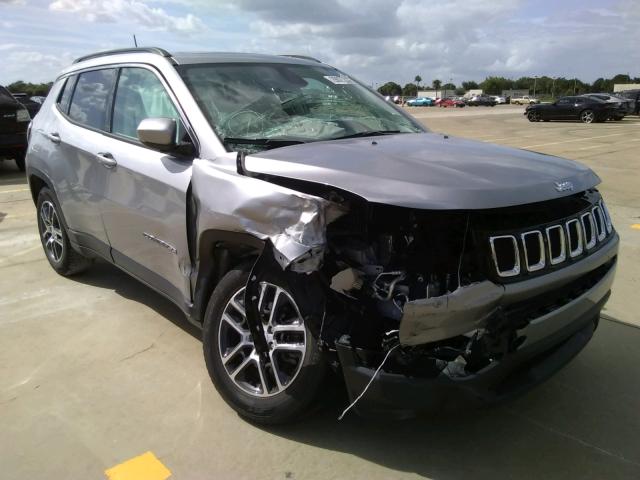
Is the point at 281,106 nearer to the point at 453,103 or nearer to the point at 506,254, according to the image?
the point at 506,254

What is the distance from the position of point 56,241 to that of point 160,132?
8.86 feet

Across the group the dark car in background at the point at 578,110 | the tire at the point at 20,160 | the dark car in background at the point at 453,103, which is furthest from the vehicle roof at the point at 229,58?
the dark car in background at the point at 453,103

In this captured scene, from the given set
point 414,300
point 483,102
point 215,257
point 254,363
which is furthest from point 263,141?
point 483,102

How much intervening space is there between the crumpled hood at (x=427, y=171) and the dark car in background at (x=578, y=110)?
1106 inches

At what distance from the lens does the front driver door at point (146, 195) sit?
128 inches

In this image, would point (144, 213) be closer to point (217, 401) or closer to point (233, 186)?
point (233, 186)

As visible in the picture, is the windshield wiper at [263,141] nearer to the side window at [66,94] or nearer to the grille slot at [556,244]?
the grille slot at [556,244]

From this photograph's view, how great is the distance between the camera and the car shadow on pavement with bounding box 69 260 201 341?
4.25m

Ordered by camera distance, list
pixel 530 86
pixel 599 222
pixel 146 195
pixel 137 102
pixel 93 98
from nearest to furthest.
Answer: pixel 599 222 < pixel 146 195 < pixel 137 102 < pixel 93 98 < pixel 530 86

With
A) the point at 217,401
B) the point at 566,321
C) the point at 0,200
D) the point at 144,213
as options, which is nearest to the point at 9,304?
the point at 144,213

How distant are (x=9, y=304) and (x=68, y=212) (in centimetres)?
91

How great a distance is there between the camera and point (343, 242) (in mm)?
2479

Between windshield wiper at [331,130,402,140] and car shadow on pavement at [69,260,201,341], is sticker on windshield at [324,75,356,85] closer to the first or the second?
windshield wiper at [331,130,402,140]

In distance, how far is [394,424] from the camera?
9.73 ft
